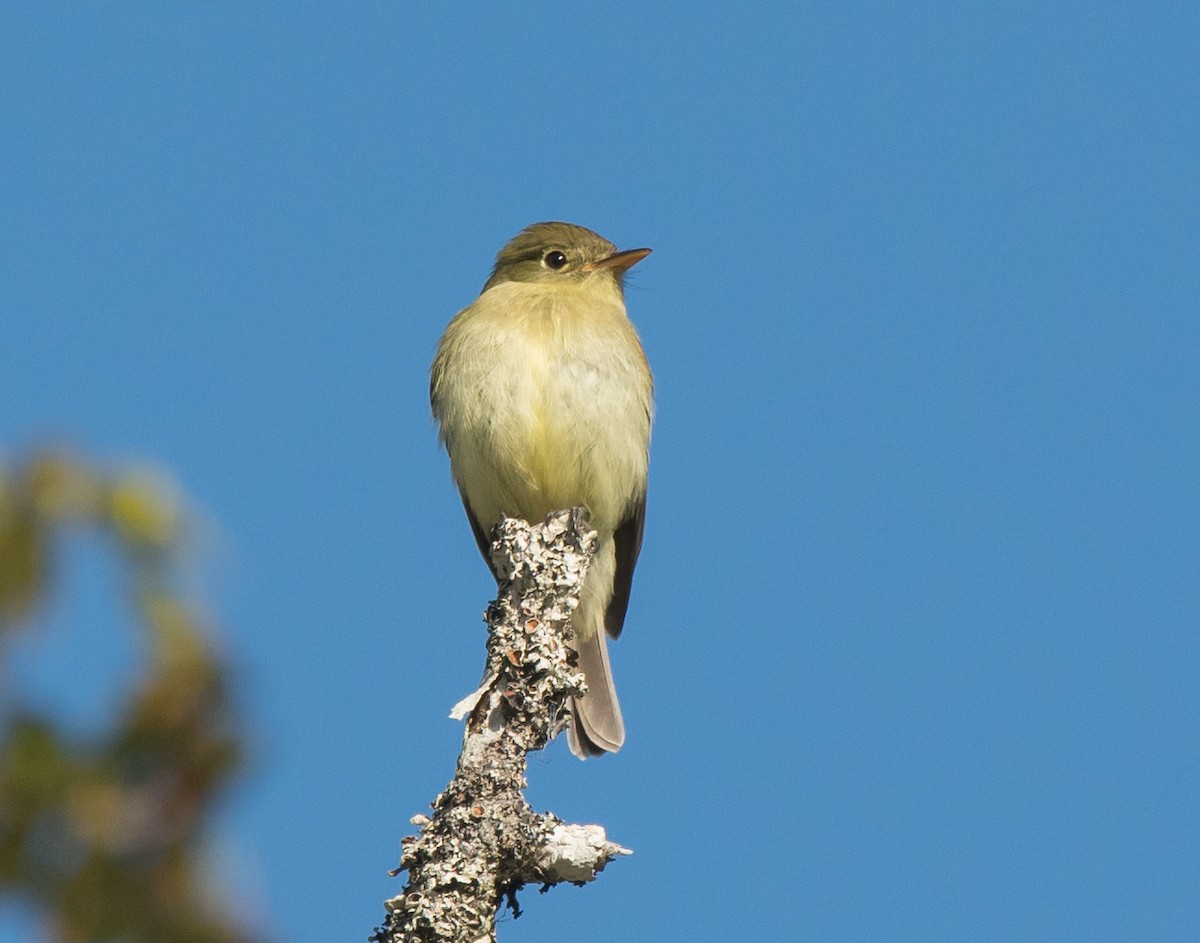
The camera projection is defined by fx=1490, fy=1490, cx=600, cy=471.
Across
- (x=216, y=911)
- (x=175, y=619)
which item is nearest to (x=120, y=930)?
(x=216, y=911)

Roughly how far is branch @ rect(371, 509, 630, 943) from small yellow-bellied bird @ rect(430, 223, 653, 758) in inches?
82.1

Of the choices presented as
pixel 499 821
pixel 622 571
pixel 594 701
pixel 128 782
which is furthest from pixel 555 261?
pixel 128 782

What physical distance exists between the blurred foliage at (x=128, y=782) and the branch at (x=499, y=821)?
3150 millimetres

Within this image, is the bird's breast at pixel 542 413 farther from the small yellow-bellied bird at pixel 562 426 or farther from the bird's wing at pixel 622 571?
the bird's wing at pixel 622 571

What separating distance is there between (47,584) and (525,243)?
804 cm

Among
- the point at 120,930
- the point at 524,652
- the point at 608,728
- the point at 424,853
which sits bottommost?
the point at 120,930

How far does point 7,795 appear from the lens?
1.08m

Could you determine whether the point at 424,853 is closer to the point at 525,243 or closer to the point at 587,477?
the point at 587,477

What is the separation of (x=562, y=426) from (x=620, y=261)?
5.33 ft

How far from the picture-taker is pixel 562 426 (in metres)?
7.42

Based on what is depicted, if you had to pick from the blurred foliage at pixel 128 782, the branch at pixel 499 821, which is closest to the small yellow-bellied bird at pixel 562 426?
the branch at pixel 499 821

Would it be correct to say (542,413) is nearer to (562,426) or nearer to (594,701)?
(562,426)

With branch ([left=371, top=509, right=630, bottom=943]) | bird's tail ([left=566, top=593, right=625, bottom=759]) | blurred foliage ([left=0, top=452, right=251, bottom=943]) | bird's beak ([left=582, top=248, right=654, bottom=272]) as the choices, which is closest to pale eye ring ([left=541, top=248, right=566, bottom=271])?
bird's beak ([left=582, top=248, right=654, bottom=272])

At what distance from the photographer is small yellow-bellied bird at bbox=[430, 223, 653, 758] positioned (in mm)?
7445
